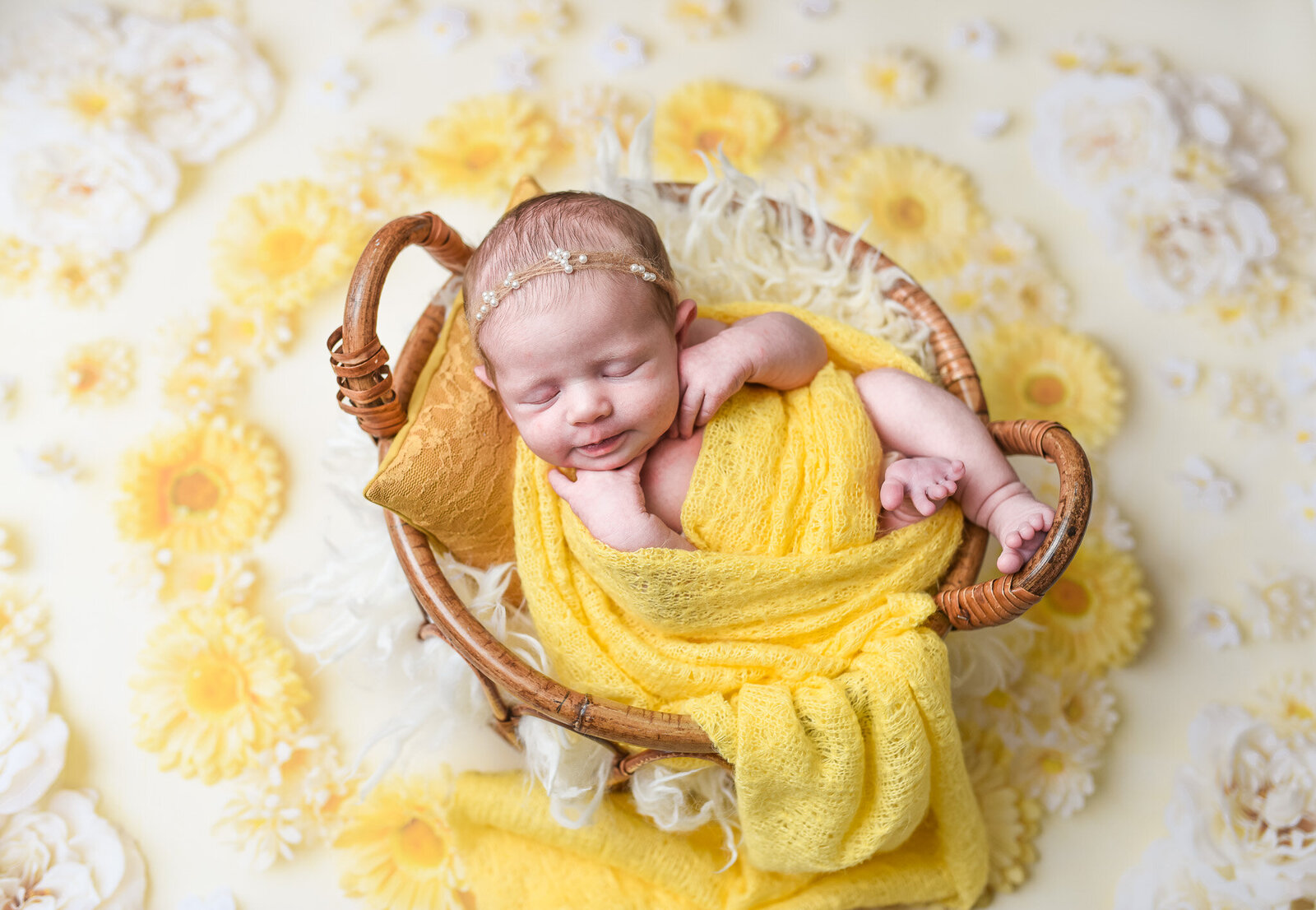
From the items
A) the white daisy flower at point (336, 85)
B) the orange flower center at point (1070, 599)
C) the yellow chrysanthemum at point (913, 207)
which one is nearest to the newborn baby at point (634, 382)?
the orange flower center at point (1070, 599)

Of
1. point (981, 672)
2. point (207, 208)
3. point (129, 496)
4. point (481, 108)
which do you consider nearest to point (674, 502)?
point (981, 672)

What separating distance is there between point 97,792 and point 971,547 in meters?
1.46

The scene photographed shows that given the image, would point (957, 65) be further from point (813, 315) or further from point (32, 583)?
point (32, 583)

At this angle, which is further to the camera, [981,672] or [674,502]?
[981,672]

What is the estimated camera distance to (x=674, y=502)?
54.7 inches

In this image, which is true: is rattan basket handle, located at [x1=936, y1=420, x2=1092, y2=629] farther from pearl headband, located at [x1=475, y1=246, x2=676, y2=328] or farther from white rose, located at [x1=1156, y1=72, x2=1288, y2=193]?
white rose, located at [x1=1156, y1=72, x2=1288, y2=193]

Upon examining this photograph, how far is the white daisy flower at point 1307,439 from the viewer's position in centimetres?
186

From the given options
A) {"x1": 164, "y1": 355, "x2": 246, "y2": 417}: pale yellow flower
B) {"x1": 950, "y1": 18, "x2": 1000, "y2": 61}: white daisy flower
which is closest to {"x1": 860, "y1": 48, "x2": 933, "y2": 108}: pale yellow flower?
{"x1": 950, "y1": 18, "x2": 1000, "y2": 61}: white daisy flower

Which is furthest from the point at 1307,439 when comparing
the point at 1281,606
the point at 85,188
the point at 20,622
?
the point at 85,188

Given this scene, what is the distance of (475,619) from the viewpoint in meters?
1.27

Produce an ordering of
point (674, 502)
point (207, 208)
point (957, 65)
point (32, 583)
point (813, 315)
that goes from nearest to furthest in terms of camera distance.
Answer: point (674, 502) → point (813, 315) → point (32, 583) → point (207, 208) → point (957, 65)

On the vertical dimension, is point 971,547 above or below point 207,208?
below

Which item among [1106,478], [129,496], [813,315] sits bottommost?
[1106,478]

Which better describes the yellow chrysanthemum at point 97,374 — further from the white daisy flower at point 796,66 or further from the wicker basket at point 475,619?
the white daisy flower at point 796,66
